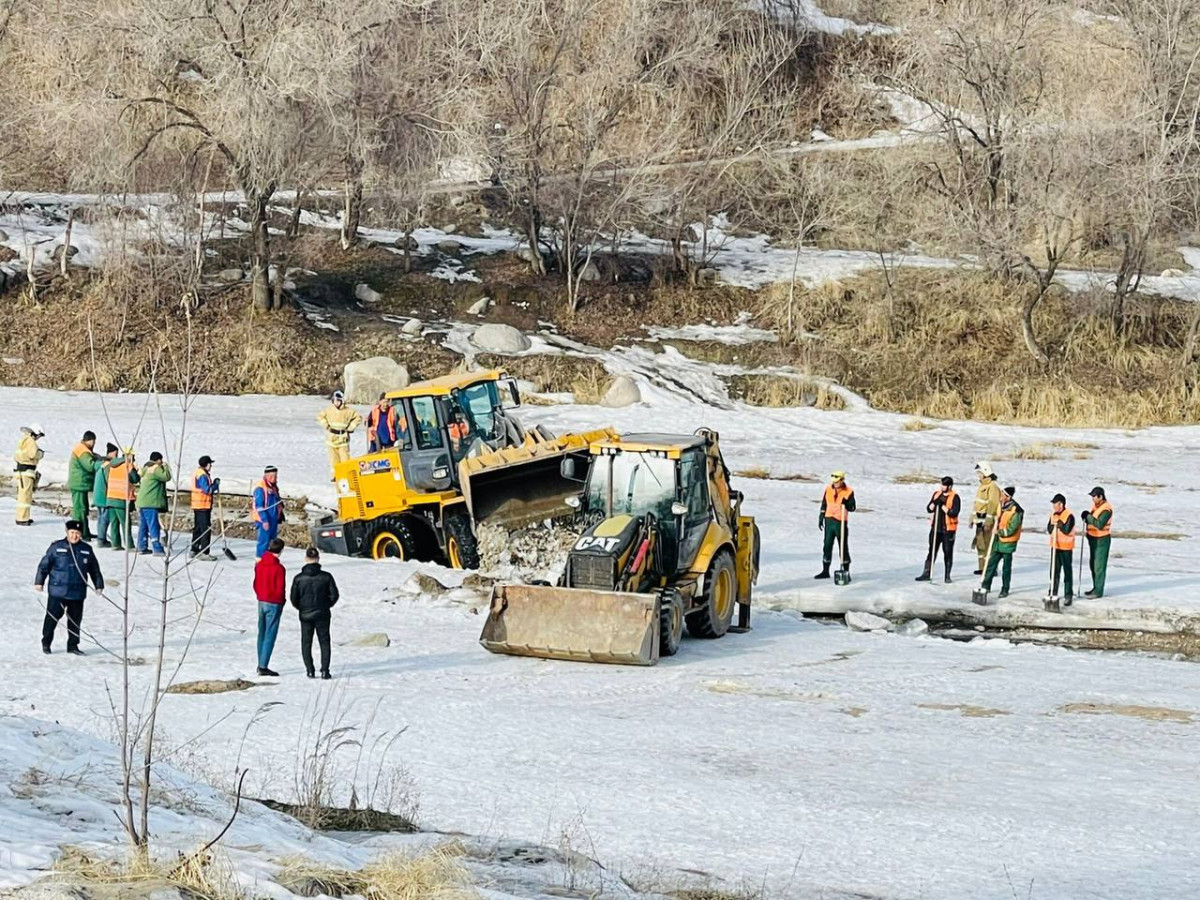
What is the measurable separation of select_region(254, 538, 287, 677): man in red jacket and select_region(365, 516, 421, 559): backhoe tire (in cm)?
589

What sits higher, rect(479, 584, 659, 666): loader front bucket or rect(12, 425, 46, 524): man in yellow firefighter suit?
rect(12, 425, 46, 524): man in yellow firefighter suit

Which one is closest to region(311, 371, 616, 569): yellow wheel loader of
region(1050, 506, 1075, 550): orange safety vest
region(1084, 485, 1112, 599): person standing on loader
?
region(1050, 506, 1075, 550): orange safety vest

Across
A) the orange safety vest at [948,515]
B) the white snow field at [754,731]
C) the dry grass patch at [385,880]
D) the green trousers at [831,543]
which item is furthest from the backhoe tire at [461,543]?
the dry grass patch at [385,880]

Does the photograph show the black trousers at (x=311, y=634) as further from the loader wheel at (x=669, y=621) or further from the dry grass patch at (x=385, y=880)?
the dry grass patch at (x=385, y=880)

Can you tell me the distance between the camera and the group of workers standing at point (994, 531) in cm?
1803

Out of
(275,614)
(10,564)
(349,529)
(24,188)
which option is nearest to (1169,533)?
(349,529)

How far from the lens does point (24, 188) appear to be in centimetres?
4275

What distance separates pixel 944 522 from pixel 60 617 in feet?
34.4

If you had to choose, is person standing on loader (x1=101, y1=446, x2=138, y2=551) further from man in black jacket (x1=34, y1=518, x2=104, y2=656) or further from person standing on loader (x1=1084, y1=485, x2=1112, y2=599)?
person standing on loader (x1=1084, y1=485, x2=1112, y2=599)

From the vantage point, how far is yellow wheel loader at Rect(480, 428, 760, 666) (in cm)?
1477

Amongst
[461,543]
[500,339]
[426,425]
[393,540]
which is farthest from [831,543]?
[500,339]

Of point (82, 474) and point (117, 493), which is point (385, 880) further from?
point (82, 474)

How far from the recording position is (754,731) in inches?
495

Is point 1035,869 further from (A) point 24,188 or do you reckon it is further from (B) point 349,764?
(A) point 24,188
